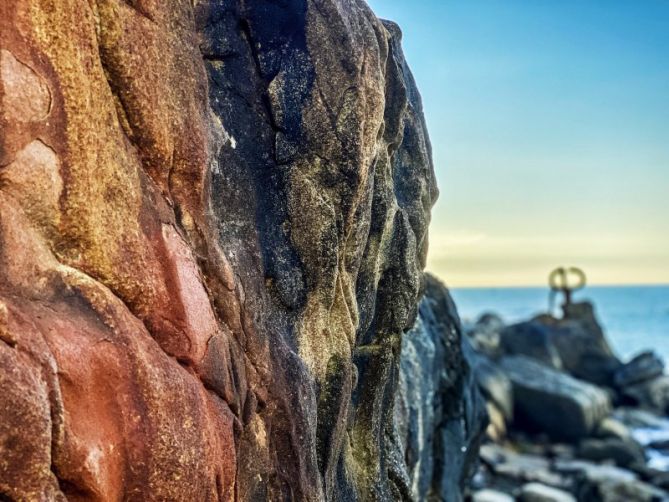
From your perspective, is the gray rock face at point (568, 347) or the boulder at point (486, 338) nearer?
the boulder at point (486, 338)

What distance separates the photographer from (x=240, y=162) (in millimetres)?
6348

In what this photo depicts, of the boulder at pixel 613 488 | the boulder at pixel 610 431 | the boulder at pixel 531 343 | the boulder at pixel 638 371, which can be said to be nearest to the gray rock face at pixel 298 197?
the boulder at pixel 613 488

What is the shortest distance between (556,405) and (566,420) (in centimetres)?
51

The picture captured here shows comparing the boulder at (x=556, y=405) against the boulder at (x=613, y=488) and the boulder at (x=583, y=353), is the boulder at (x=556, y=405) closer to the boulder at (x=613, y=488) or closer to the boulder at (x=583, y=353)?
the boulder at (x=613, y=488)

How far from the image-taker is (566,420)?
76.0ft

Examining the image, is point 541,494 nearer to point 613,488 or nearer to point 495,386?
point 613,488

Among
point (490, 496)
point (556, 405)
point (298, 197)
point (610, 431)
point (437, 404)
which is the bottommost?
point (490, 496)

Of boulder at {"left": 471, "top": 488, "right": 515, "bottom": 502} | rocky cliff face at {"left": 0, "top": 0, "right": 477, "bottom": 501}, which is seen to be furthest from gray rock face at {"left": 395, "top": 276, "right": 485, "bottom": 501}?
boulder at {"left": 471, "top": 488, "right": 515, "bottom": 502}

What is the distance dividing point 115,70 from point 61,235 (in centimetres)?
115

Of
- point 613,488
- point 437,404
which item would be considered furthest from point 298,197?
point 613,488

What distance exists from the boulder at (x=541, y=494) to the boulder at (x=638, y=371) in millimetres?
13843

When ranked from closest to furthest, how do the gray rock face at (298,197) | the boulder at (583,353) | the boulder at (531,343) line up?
the gray rock face at (298,197)
the boulder at (531,343)
the boulder at (583,353)

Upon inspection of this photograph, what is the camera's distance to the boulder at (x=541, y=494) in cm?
1700

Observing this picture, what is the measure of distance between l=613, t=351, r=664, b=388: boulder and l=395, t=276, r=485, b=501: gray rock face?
18.6m
